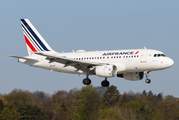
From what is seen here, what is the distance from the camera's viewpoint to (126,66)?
51562 millimetres

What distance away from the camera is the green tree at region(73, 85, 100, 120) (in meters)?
123

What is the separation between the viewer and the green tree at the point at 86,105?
123156 millimetres

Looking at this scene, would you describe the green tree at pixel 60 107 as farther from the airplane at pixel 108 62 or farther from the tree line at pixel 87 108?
the airplane at pixel 108 62

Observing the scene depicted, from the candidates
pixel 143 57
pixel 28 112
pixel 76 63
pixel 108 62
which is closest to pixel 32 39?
pixel 76 63

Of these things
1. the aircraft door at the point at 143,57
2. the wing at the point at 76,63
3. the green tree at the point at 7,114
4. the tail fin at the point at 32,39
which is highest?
the tail fin at the point at 32,39

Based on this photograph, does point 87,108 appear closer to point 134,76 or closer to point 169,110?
point 169,110

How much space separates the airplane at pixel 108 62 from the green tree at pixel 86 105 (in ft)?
218

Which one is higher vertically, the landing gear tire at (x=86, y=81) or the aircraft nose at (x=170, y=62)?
the aircraft nose at (x=170, y=62)

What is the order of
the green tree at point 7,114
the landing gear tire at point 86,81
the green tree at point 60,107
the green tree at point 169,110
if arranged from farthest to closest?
the green tree at point 169,110 → the green tree at point 60,107 → the green tree at point 7,114 → the landing gear tire at point 86,81

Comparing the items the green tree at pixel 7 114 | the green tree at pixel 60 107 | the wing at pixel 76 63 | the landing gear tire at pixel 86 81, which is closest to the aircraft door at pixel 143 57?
the wing at pixel 76 63

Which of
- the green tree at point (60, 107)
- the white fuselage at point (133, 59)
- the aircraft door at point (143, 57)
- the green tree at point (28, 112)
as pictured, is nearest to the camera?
the white fuselage at point (133, 59)

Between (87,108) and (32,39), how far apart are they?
222 feet

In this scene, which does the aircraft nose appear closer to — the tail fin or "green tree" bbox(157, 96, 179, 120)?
the tail fin

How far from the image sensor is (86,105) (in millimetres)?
126562
